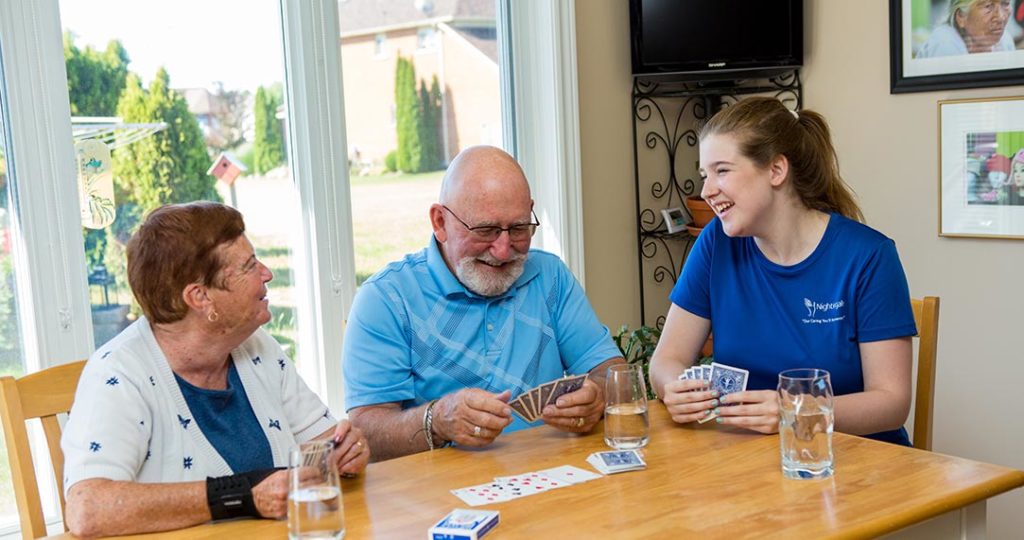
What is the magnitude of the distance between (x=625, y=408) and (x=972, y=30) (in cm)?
225

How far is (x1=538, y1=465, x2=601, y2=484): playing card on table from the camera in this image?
184 cm

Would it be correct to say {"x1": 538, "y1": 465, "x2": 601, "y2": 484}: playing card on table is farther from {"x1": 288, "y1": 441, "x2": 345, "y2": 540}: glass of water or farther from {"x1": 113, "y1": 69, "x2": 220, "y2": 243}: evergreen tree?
{"x1": 113, "y1": 69, "x2": 220, "y2": 243}: evergreen tree

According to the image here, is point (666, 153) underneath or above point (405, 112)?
underneath

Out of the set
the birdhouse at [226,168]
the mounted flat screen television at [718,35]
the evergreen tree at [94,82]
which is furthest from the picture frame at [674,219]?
the evergreen tree at [94,82]

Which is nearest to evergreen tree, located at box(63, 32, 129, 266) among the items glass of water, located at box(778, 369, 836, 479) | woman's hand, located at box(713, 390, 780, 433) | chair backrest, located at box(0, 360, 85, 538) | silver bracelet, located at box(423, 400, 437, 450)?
chair backrest, located at box(0, 360, 85, 538)

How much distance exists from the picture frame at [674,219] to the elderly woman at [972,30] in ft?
3.58

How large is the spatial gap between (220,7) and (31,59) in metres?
0.63

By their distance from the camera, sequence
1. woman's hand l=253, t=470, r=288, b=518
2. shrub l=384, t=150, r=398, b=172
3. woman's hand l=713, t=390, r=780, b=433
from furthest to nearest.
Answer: shrub l=384, t=150, r=398, b=172 < woman's hand l=713, t=390, r=780, b=433 < woman's hand l=253, t=470, r=288, b=518

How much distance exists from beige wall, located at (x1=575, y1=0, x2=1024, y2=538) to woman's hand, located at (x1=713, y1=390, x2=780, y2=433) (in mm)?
1829

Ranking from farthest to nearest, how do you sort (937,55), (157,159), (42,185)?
1. (937,55)
2. (157,159)
3. (42,185)

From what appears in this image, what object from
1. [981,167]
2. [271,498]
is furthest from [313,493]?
[981,167]

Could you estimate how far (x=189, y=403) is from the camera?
6.18 feet

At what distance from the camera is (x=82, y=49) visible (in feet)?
9.62

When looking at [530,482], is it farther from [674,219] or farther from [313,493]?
[674,219]
